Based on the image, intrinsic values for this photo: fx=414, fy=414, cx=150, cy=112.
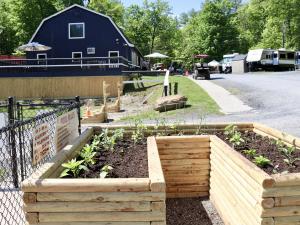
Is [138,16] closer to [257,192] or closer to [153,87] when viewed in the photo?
[153,87]

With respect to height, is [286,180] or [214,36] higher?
[214,36]

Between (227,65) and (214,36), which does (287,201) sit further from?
(214,36)

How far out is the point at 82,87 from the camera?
90.6 feet

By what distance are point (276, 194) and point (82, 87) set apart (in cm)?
2463

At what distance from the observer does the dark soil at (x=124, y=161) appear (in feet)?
14.5

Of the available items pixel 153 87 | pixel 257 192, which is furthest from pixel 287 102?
pixel 257 192

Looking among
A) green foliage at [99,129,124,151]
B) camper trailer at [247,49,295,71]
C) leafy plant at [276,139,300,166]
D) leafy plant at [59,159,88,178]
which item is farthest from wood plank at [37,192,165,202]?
camper trailer at [247,49,295,71]

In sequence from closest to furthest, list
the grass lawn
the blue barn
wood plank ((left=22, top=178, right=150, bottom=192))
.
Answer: wood plank ((left=22, top=178, right=150, bottom=192)) → the grass lawn → the blue barn

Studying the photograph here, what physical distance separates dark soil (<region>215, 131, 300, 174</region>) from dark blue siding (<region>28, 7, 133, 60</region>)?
28871 mm

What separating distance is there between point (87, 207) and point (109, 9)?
64349mm

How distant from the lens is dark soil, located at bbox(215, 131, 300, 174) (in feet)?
15.2

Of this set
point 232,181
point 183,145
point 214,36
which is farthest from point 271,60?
point 232,181

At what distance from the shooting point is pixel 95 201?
3531 millimetres

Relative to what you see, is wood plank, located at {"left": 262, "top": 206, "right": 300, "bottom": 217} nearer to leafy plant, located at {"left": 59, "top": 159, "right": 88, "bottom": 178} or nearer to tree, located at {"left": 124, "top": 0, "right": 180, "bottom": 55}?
leafy plant, located at {"left": 59, "top": 159, "right": 88, "bottom": 178}
